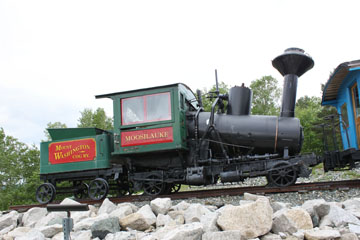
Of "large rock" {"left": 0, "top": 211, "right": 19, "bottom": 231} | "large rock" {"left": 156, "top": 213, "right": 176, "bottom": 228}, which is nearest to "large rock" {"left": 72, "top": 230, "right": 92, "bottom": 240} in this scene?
"large rock" {"left": 156, "top": 213, "right": 176, "bottom": 228}

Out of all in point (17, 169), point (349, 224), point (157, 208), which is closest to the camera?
point (349, 224)

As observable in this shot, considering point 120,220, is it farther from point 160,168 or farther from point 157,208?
point 160,168

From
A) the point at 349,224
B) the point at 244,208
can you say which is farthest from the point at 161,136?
the point at 349,224

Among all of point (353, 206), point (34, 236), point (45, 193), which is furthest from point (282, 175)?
point (45, 193)

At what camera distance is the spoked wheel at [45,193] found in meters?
9.23

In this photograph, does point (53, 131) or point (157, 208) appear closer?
point (157, 208)

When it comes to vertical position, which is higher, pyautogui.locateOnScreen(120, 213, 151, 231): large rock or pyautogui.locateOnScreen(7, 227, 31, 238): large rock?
pyautogui.locateOnScreen(120, 213, 151, 231): large rock

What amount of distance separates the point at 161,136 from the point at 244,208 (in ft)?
13.5

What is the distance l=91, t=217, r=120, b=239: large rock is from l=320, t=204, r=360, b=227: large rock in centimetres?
302

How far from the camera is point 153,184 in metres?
8.57

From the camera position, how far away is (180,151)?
840 cm

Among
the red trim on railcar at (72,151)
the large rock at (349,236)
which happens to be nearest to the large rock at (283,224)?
the large rock at (349,236)

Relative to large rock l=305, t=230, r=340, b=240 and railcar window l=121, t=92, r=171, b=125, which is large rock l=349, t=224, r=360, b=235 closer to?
large rock l=305, t=230, r=340, b=240

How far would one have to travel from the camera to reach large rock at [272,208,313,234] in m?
4.34
